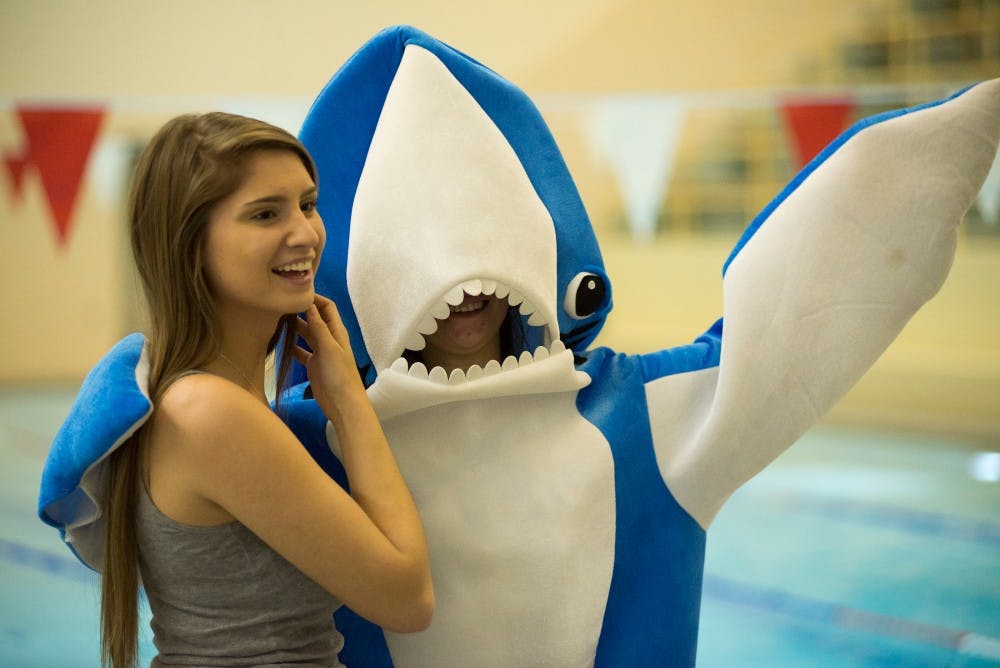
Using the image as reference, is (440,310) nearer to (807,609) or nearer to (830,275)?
(830,275)

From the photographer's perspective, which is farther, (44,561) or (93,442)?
(44,561)

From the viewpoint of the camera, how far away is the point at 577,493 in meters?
1.60

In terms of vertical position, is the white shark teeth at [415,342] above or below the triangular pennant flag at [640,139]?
below

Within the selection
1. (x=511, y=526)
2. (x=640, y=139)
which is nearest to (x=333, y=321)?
(x=511, y=526)

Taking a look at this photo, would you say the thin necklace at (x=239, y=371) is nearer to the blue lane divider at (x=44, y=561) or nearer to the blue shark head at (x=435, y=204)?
the blue shark head at (x=435, y=204)

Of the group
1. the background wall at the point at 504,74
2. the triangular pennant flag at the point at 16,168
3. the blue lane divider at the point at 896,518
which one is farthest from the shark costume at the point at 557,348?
the background wall at the point at 504,74

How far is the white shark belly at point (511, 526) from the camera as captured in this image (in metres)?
1.59

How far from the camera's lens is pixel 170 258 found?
1306 millimetres

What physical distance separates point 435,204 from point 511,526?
1.56 ft

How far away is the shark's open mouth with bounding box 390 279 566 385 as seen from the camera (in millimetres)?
1548

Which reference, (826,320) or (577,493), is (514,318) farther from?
(826,320)

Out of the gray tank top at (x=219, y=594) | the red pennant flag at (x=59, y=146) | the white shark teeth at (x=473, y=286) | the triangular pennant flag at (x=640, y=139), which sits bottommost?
the gray tank top at (x=219, y=594)

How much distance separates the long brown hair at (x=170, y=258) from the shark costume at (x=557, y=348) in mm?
138

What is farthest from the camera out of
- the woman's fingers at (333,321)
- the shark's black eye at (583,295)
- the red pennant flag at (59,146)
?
the red pennant flag at (59,146)
